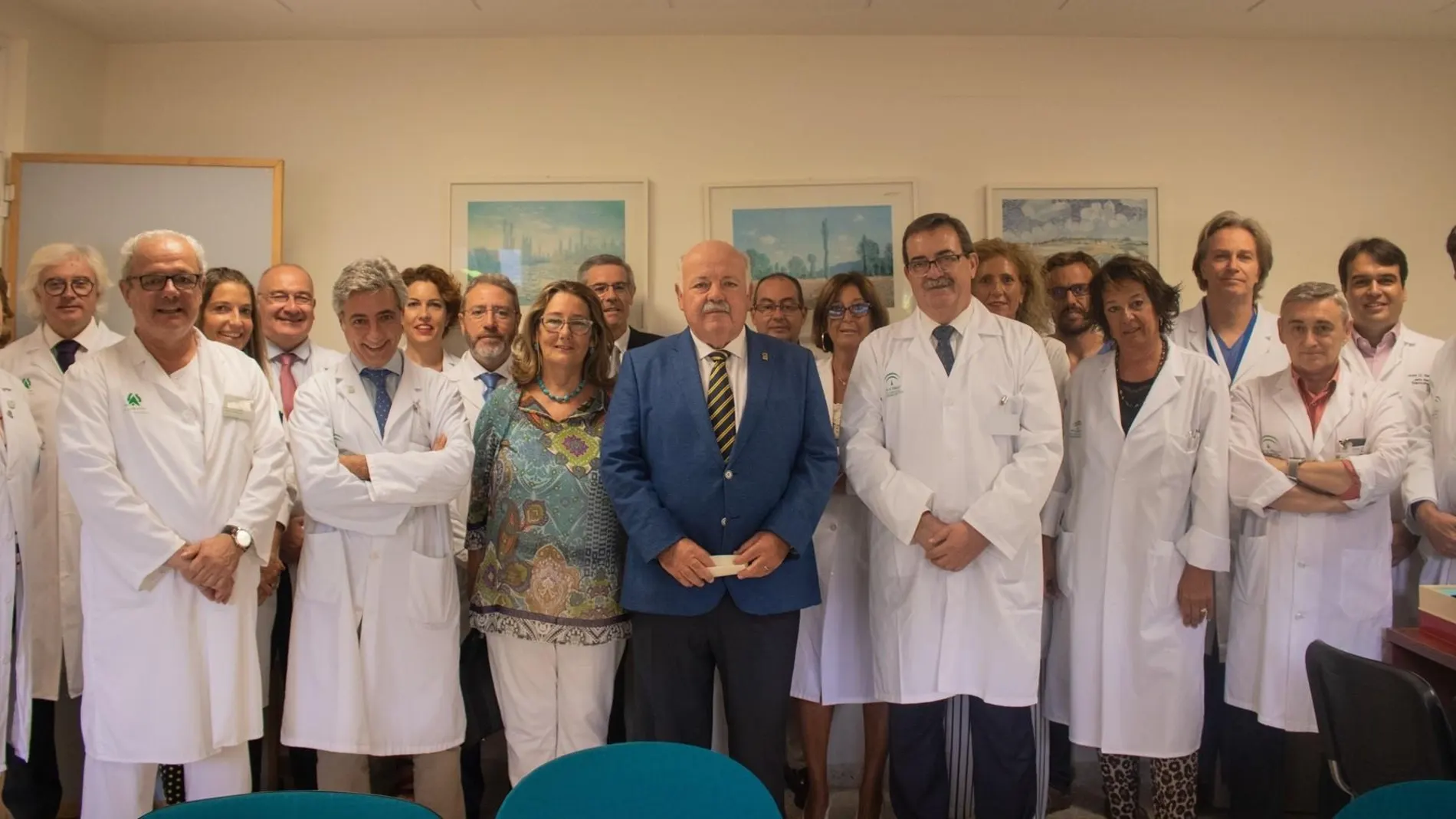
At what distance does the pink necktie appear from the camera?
3121 millimetres

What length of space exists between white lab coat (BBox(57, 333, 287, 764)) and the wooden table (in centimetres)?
308

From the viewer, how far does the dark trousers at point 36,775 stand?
284cm

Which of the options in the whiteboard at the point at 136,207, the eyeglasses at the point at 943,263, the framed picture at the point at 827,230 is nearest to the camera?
the eyeglasses at the point at 943,263

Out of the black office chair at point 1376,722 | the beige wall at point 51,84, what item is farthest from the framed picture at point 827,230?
the beige wall at point 51,84

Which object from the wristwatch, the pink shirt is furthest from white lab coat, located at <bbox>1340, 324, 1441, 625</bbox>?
the wristwatch

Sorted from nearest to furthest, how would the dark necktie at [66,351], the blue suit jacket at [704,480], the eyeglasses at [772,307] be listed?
1. the blue suit jacket at [704,480]
2. the dark necktie at [66,351]
3. the eyeglasses at [772,307]

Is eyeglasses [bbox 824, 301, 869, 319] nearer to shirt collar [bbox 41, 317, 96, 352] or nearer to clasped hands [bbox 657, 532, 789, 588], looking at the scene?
clasped hands [bbox 657, 532, 789, 588]

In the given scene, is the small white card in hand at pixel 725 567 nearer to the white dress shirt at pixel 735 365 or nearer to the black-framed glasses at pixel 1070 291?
the white dress shirt at pixel 735 365

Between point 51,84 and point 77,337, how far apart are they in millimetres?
1692

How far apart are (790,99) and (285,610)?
310 cm

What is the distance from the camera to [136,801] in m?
2.29

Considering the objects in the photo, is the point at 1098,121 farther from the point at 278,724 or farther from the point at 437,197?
the point at 278,724

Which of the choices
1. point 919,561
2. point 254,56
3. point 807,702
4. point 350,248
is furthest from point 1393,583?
point 254,56

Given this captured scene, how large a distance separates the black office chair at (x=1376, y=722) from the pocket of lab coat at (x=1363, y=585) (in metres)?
0.88
